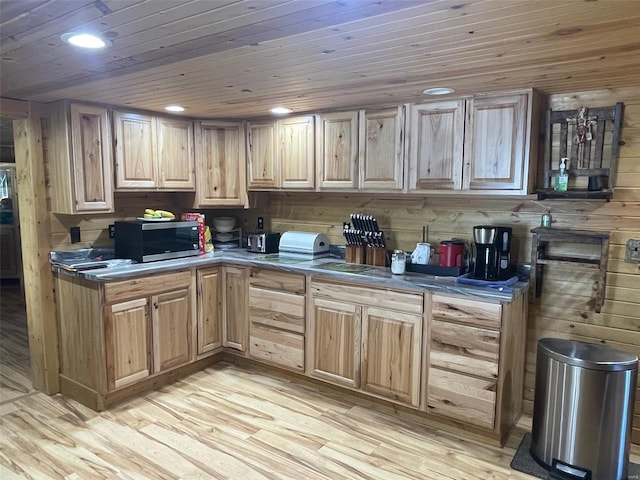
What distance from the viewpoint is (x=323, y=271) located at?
3.25m

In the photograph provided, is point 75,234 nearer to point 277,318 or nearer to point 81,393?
point 81,393

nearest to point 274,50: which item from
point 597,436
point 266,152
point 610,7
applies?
point 610,7

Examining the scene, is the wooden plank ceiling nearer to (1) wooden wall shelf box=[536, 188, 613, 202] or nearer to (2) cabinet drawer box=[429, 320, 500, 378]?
(1) wooden wall shelf box=[536, 188, 613, 202]

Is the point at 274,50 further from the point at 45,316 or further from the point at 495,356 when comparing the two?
the point at 45,316

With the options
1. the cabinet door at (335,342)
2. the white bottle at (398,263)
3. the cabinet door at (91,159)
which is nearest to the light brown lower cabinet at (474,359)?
the white bottle at (398,263)

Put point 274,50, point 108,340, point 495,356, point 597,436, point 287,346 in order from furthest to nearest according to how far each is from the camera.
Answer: point 287,346
point 108,340
point 495,356
point 597,436
point 274,50

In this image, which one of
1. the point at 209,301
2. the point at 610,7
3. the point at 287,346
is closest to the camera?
the point at 610,7

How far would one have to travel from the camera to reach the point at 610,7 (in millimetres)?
1457

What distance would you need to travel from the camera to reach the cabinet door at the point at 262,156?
381cm

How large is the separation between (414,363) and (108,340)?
2010 millimetres

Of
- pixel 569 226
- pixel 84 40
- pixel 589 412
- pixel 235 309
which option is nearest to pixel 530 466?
pixel 589 412

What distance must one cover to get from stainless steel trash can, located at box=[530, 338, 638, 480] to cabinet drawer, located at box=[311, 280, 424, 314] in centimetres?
81

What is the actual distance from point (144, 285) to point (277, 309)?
3.21 feet

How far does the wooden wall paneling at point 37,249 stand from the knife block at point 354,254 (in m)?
2.17
